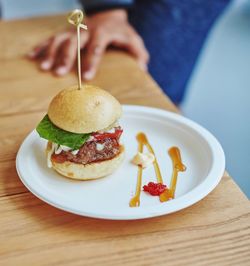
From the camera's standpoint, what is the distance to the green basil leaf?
42.8 inches

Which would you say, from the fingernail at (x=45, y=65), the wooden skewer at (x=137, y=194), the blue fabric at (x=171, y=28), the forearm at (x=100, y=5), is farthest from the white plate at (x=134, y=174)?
the blue fabric at (x=171, y=28)

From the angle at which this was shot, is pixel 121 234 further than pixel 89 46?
No

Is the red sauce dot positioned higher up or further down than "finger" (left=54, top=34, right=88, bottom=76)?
higher up

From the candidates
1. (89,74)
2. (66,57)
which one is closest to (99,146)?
(89,74)

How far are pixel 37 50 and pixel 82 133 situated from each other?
81cm

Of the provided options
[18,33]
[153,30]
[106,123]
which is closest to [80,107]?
[106,123]

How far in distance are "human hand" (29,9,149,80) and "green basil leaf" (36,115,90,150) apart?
542 mm

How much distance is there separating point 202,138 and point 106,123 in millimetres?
→ 272

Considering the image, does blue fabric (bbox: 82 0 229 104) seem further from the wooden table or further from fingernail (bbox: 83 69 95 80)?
the wooden table

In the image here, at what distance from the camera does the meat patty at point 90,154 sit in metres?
1.11

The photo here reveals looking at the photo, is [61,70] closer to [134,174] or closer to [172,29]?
[134,174]

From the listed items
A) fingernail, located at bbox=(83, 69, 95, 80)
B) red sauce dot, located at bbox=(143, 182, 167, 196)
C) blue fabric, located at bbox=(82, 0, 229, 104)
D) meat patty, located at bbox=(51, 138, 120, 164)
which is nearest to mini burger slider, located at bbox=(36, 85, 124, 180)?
meat patty, located at bbox=(51, 138, 120, 164)

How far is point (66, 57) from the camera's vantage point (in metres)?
1.73

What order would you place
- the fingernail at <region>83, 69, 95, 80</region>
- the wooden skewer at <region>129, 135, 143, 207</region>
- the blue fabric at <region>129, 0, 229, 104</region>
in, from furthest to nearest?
A: the blue fabric at <region>129, 0, 229, 104</region> → the fingernail at <region>83, 69, 95, 80</region> → the wooden skewer at <region>129, 135, 143, 207</region>
